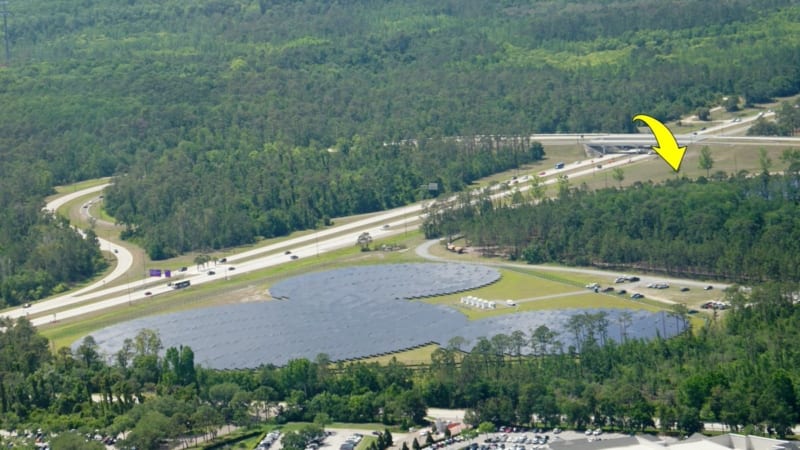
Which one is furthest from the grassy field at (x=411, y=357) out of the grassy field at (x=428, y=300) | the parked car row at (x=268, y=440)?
the parked car row at (x=268, y=440)

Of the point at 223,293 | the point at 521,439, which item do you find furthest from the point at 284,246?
the point at 521,439

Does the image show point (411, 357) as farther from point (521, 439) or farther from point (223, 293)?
point (223, 293)

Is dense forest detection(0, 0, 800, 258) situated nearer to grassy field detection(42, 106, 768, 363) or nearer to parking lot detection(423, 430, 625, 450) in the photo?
grassy field detection(42, 106, 768, 363)

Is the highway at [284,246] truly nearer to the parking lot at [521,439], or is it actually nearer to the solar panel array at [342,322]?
the solar panel array at [342,322]

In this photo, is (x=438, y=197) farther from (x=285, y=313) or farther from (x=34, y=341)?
(x=34, y=341)

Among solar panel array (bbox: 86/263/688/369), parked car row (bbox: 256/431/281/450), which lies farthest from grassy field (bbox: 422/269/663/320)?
parked car row (bbox: 256/431/281/450)

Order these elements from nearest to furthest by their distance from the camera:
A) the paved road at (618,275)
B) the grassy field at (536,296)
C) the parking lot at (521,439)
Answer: the parking lot at (521,439) → the grassy field at (536,296) → the paved road at (618,275)
